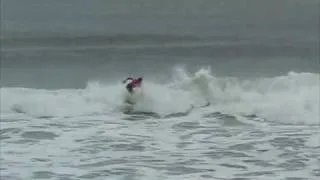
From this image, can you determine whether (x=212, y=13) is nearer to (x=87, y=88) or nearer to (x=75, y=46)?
(x=75, y=46)

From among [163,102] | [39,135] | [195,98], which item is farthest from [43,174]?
[195,98]

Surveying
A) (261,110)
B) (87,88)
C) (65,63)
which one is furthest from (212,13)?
(261,110)

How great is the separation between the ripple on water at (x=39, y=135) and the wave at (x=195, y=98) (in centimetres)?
205

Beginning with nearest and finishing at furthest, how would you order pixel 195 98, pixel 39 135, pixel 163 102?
pixel 39 135
pixel 163 102
pixel 195 98

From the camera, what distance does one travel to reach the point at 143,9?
154 feet

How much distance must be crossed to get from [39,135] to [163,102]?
3.85 metres

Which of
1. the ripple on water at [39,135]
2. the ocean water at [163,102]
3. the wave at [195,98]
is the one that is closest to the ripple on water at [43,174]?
the ocean water at [163,102]

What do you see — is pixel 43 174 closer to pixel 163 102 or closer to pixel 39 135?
pixel 39 135

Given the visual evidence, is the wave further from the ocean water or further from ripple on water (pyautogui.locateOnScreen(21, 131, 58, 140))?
ripple on water (pyautogui.locateOnScreen(21, 131, 58, 140))

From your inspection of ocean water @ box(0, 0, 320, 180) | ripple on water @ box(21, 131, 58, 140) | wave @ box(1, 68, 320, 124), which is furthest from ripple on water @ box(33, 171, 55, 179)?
wave @ box(1, 68, 320, 124)

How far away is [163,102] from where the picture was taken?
765 inches

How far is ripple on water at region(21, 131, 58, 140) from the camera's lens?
628 inches

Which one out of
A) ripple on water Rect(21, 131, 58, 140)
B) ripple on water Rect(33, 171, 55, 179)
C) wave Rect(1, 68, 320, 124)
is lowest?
ripple on water Rect(33, 171, 55, 179)

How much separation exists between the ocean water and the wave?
0.03m
